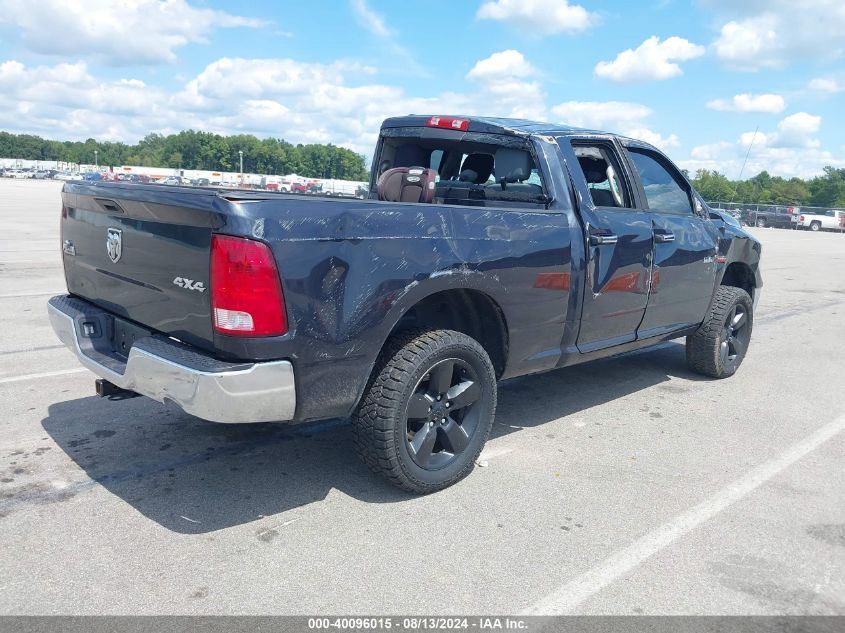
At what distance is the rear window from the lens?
4.44 m

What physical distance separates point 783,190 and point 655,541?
9634cm

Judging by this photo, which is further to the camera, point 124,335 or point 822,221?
point 822,221

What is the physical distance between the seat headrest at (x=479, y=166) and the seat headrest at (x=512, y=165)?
356 millimetres

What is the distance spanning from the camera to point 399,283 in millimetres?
3271

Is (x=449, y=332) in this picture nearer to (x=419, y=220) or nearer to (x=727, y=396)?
(x=419, y=220)

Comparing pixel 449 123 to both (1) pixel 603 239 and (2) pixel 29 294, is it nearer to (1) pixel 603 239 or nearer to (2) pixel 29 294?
(1) pixel 603 239

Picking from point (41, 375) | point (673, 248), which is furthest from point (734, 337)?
point (41, 375)

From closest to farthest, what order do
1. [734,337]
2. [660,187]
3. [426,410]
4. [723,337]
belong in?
Result: [426,410]
[660,187]
[723,337]
[734,337]

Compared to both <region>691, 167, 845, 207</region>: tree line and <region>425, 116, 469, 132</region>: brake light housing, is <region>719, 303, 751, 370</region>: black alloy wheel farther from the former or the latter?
<region>691, 167, 845, 207</region>: tree line

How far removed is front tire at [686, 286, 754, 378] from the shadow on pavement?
4.60ft

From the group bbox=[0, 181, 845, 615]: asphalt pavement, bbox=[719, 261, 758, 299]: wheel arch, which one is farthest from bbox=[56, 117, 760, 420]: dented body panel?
bbox=[719, 261, 758, 299]: wheel arch

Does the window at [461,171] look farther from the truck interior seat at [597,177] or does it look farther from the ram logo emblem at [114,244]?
the ram logo emblem at [114,244]

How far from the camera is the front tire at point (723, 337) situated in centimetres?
598

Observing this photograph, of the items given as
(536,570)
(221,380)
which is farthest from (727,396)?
(221,380)
